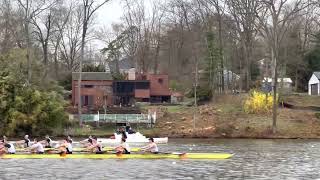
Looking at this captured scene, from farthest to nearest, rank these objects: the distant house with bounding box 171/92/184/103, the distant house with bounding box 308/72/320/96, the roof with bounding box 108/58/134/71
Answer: the roof with bounding box 108/58/134/71, the distant house with bounding box 308/72/320/96, the distant house with bounding box 171/92/184/103

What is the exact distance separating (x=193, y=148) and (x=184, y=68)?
2117 inches

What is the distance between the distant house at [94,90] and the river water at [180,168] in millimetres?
38206

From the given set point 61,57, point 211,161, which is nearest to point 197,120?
point 211,161

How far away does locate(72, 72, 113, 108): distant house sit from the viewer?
79.0 metres

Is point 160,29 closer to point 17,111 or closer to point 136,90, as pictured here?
point 136,90

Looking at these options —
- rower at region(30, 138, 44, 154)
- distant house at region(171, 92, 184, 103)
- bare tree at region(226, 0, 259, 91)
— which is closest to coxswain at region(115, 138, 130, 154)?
rower at region(30, 138, 44, 154)

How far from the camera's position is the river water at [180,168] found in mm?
29797

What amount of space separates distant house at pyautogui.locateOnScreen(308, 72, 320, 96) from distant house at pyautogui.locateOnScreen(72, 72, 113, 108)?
2865cm

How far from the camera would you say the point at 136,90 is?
80.4 m

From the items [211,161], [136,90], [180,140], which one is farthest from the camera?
[136,90]

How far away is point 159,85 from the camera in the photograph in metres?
81.9

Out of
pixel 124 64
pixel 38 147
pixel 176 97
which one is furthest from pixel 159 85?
pixel 38 147

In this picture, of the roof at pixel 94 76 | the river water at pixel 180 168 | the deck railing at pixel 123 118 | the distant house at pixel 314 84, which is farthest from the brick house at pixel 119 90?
the river water at pixel 180 168

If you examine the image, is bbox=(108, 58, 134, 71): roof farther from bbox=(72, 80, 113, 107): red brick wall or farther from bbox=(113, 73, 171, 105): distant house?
bbox=(72, 80, 113, 107): red brick wall
